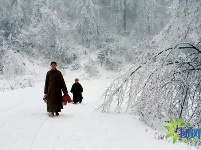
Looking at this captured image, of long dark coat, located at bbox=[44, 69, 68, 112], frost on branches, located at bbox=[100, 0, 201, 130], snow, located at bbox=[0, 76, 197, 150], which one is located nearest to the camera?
snow, located at bbox=[0, 76, 197, 150]

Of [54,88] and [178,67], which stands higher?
[178,67]

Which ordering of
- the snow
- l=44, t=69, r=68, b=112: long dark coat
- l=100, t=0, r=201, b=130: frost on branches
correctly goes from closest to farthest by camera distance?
the snow, l=100, t=0, r=201, b=130: frost on branches, l=44, t=69, r=68, b=112: long dark coat

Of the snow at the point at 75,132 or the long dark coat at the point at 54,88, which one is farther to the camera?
the long dark coat at the point at 54,88

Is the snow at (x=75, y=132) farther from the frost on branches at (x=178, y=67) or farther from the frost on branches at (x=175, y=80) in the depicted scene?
the frost on branches at (x=178, y=67)

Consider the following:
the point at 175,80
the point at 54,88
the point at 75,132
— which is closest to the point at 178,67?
the point at 175,80

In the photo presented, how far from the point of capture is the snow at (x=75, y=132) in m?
7.73

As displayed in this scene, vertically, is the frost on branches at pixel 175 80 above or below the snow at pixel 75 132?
above

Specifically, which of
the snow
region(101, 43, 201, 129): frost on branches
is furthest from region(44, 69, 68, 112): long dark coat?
region(101, 43, 201, 129): frost on branches

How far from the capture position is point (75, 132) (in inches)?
345

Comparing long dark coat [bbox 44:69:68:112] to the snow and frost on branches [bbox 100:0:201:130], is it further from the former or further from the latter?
frost on branches [bbox 100:0:201:130]

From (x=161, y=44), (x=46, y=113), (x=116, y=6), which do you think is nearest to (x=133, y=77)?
(x=161, y=44)

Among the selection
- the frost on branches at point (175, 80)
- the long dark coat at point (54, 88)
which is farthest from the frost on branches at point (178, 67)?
the long dark coat at point (54, 88)

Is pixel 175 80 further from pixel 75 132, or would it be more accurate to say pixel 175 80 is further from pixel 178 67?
pixel 75 132

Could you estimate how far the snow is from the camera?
304 inches
